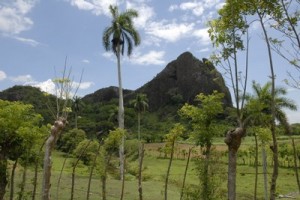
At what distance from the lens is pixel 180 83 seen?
148 m

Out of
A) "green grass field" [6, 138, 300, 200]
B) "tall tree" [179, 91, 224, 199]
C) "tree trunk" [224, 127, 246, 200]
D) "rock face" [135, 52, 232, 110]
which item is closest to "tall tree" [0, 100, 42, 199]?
"green grass field" [6, 138, 300, 200]

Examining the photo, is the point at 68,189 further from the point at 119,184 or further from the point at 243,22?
the point at 243,22

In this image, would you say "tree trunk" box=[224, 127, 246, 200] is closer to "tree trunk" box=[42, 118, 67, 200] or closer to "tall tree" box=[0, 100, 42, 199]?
"tree trunk" box=[42, 118, 67, 200]

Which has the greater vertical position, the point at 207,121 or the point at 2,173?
the point at 207,121

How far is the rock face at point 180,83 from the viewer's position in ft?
463

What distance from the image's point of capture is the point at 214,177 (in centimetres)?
2078

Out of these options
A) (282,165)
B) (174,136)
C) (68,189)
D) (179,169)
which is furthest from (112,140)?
(282,165)

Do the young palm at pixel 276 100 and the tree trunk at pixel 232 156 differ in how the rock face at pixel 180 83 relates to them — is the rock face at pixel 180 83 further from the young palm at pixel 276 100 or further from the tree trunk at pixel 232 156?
the tree trunk at pixel 232 156

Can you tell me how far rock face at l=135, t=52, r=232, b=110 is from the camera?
141125 mm

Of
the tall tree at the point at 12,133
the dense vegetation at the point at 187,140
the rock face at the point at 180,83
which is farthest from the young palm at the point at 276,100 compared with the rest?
the rock face at the point at 180,83

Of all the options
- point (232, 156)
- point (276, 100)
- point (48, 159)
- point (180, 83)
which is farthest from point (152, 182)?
point (180, 83)

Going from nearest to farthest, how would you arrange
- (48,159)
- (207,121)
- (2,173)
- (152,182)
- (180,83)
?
(48,159) → (207,121) → (2,173) → (152,182) → (180,83)

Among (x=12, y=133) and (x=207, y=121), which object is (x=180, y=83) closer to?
(x=207, y=121)

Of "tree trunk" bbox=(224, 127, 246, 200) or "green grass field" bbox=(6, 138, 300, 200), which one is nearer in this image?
"tree trunk" bbox=(224, 127, 246, 200)
